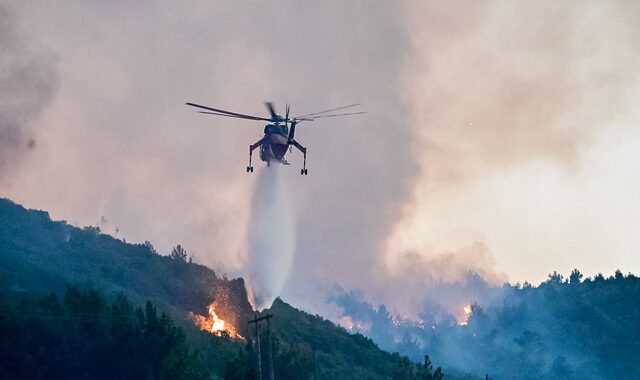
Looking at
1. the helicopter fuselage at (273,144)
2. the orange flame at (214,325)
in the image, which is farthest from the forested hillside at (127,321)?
→ the helicopter fuselage at (273,144)

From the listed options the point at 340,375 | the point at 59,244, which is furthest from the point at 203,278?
the point at 340,375

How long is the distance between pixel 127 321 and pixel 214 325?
173 ft

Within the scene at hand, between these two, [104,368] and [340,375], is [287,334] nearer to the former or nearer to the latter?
[340,375]

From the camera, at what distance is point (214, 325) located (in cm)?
12212

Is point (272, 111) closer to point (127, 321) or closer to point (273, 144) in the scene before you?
point (273, 144)

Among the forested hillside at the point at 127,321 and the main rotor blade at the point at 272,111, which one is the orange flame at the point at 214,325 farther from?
the main rotor blade at the point at 272,111

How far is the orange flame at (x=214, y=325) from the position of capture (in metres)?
116

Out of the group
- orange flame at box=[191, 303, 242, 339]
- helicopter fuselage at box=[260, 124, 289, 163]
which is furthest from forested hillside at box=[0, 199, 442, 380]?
helicopter fuselage at box=[260, 124, 289, 163]

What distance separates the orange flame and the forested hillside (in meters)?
1.95

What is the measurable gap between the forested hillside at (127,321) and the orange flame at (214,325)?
1.95 m

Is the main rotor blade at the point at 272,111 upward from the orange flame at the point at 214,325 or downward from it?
upward

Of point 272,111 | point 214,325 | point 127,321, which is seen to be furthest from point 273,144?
point 214,325

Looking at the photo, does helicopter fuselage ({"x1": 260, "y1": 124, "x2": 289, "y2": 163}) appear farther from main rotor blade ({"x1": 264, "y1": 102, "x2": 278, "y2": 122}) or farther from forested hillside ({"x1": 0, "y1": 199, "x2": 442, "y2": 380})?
forested hillside ({"x1": 0, "y1": 199, "x2": 442, "y2": 380})

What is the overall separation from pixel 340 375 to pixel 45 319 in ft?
183
